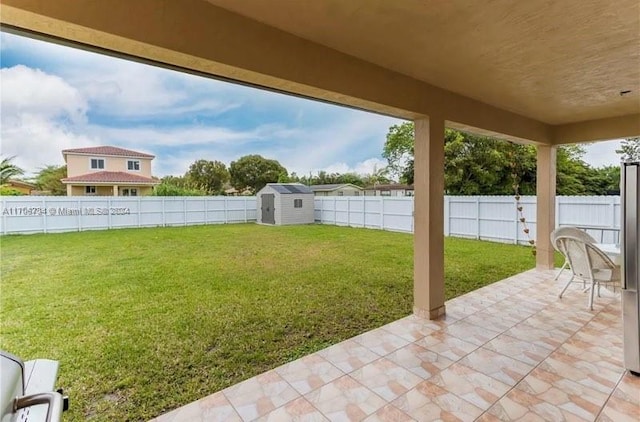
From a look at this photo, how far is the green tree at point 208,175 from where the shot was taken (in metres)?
15.9

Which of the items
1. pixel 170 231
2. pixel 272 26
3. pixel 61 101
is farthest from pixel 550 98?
pixel 170 231

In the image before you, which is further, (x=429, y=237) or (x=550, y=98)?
(x=550, y=98)

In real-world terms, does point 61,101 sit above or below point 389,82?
above

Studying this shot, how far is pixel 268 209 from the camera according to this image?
44.3 feet

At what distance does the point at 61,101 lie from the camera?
6852 mm

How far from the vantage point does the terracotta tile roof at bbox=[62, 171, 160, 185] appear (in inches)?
377

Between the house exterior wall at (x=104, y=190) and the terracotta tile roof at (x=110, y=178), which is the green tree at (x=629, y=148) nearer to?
the terracotta tile roof at (x=110, y=178)

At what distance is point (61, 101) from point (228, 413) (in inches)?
318

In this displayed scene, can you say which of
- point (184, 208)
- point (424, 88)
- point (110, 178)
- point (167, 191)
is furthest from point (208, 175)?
point (424, 88)

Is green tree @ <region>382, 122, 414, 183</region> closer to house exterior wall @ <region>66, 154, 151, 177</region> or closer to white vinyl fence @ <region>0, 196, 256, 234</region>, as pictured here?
white vinyl fence @ <region>0, 196, 256, 234</region>

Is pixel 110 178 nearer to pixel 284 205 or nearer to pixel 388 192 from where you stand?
pixel 284 205

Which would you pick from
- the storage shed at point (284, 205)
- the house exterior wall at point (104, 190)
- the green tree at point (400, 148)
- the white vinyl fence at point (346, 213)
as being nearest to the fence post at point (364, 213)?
the white vinyl fence at point (346, 213)

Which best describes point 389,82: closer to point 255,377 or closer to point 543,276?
point 255,377

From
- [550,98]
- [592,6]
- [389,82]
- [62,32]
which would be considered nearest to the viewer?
[62,32]
